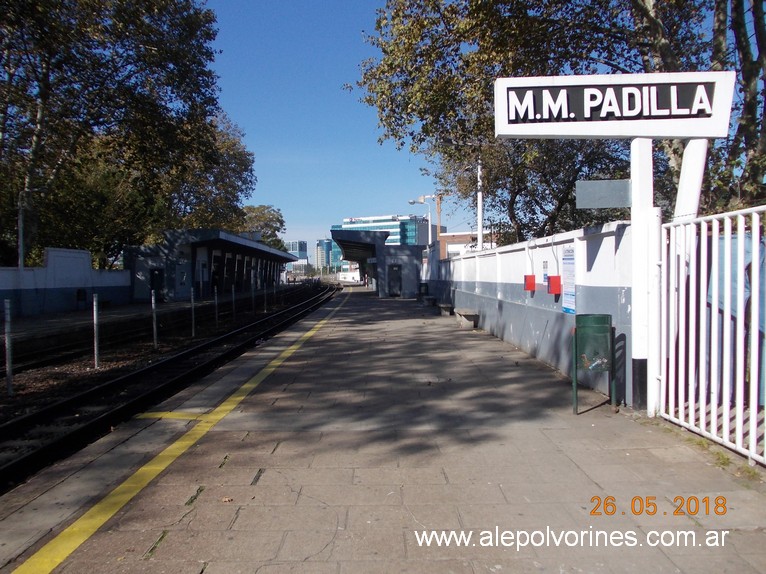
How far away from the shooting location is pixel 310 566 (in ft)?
9.78

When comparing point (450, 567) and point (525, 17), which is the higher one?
point (525, 17)

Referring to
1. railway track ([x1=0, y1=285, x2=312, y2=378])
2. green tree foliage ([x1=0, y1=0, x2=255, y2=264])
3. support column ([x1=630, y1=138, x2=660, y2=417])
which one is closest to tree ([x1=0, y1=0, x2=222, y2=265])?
green tree foliage ([x1=0, y1=0, x2=255, y2=264])

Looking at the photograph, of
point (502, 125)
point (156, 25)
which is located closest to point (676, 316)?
point (502, 125)

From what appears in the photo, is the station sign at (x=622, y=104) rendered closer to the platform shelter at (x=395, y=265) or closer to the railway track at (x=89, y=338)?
the railway track at (x=89, y=338)

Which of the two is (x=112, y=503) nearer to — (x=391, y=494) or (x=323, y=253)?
(x=391, y=494)

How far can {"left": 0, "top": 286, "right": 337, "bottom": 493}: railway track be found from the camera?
4.88 m

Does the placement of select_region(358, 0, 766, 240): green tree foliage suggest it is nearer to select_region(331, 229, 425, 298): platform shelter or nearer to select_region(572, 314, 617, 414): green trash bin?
select_region(572, 314, 617, 414): green trash bin

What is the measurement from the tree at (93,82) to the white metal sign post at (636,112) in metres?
12.1

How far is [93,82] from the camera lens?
17.3m

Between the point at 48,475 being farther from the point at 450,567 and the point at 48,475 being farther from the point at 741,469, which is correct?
the point at 741,469

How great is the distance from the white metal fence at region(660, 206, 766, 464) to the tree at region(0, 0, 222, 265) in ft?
46.9

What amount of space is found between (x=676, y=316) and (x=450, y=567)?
3611 millimetres

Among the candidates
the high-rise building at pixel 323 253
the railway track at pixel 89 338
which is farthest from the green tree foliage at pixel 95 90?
the high-rise building at pixel 323 253

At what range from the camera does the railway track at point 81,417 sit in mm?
4879
